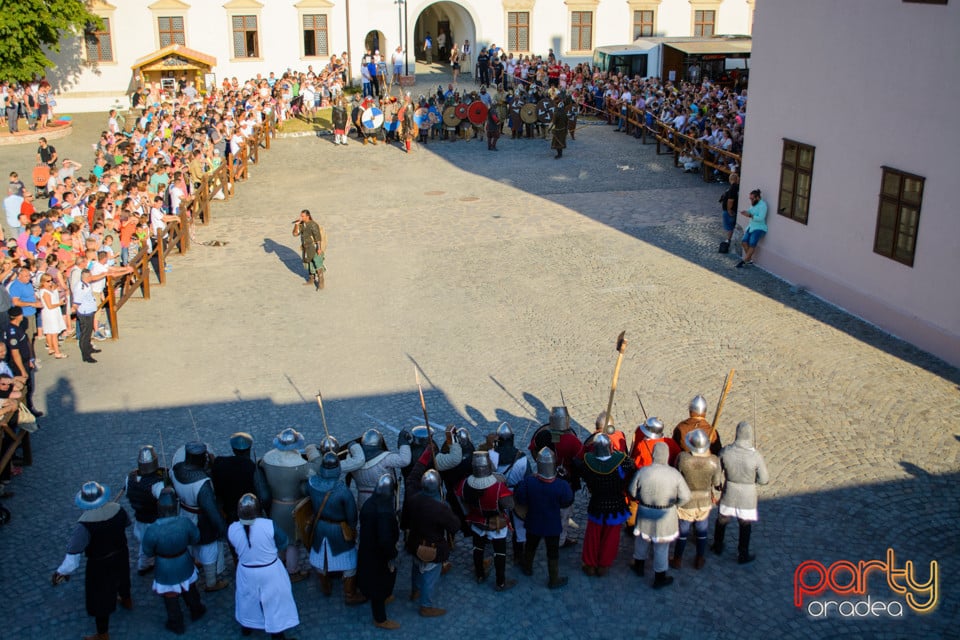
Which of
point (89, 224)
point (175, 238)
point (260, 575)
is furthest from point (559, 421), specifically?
point (175, 238)

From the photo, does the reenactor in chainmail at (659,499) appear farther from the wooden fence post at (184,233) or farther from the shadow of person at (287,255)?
the wooden fence post at (184,233)

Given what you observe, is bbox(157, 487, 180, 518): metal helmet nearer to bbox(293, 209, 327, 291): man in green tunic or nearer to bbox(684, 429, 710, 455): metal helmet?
bbox(684, 429, 710, 455): metal helmet

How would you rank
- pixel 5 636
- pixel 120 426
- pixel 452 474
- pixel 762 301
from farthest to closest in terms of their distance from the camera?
pixel 762 301, pixel 120 426, pixel 452 474, pixel 5 636

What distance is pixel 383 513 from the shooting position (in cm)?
759

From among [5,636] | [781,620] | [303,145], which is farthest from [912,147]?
[303,145]

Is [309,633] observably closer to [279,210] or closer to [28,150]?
[279,210]

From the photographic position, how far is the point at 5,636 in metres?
7.78

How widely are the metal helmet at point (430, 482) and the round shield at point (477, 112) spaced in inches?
852

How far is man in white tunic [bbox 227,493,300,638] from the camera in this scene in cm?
739

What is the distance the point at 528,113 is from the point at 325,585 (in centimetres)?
2182

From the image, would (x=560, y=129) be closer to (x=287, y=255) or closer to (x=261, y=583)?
(x=287, y=255)

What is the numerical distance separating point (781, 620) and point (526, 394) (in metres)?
4.74

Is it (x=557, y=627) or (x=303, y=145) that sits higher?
(x=303, y=145)

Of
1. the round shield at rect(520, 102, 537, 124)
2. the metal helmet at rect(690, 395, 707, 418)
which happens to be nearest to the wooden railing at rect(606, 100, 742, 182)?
the round shield at rect(520, 102, 537, 124)
